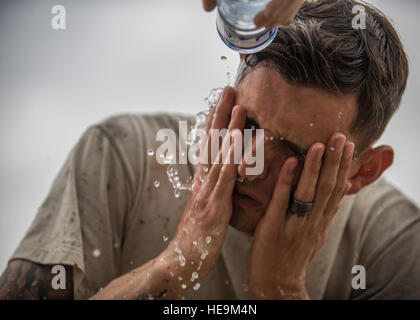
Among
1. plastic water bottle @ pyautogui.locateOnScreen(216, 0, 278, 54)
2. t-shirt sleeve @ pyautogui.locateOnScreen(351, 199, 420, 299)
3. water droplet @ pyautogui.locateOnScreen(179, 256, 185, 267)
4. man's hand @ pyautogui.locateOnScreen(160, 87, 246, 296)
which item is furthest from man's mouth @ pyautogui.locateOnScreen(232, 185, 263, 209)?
t-shirt sleeve @ pyautogui.locateOnScreen(351, 199, 420, 299)

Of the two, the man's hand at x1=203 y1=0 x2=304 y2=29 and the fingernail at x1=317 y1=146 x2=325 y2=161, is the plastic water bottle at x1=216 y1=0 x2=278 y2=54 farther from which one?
the fingernail at x1=317 y1=146 x2=325 y2=161

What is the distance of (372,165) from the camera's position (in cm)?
82

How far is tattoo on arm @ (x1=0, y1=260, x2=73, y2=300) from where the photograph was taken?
0.75 metres

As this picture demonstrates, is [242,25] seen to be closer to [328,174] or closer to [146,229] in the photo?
[328,174]

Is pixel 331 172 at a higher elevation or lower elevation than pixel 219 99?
lower

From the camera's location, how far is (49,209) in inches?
33.1

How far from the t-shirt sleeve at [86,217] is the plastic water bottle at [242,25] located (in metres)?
0.45

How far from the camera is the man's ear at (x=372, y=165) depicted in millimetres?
803

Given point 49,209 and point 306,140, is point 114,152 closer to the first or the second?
point 49,209

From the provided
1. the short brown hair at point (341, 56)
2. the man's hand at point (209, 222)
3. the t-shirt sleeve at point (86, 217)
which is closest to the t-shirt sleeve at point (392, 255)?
the short brown hair at point (341, 56)

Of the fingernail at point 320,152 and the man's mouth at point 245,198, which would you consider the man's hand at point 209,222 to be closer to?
the man's mouth at point 245,198

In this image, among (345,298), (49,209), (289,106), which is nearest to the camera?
(289,106)
